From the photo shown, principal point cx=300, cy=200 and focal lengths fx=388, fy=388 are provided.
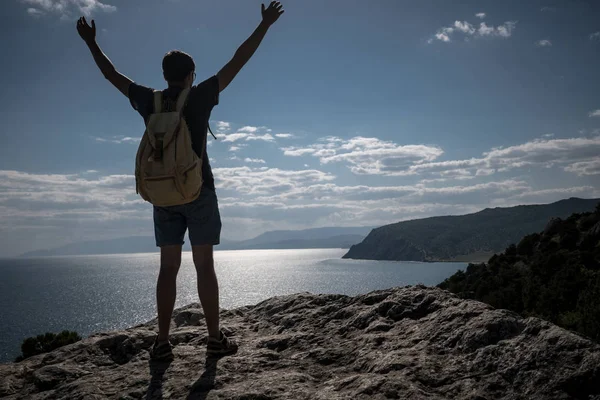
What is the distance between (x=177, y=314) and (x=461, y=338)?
510 centimetres

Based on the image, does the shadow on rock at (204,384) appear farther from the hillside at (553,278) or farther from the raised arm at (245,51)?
the hillside at (553,278)

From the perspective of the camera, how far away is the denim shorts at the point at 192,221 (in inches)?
178

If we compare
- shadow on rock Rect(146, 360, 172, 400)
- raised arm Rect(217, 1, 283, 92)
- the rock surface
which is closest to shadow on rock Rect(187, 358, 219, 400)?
the rock surface

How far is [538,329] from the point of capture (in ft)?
11.0

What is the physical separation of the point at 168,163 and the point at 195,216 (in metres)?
0.77

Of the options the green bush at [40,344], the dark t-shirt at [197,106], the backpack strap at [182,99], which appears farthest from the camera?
the green bush at [40,344]

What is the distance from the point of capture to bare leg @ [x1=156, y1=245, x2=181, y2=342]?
14.9ft

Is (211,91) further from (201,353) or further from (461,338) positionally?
(461,338)

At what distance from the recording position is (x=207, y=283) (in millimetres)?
4504

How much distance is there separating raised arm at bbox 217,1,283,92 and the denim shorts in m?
1.35

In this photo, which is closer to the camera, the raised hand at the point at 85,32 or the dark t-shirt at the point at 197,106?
the dark t-shirt at the point at 197,106

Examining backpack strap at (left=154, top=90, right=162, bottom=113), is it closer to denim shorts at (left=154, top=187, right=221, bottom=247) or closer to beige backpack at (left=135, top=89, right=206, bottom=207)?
beige backpack at (left=135, top=89, right=206, bottom=207)

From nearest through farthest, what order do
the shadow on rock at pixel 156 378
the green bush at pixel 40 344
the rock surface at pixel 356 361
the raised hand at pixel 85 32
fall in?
1. the rock surface at pixel 356 361
2. the shadow on rock at pixel 156 378
3. the raised hand at pixel 85 32
4. the green bush at pixel 40 344

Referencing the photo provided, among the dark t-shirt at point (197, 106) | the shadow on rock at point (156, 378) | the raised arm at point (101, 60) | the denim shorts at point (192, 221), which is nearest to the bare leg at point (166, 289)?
A: the denim shorts at point (192, 221)
